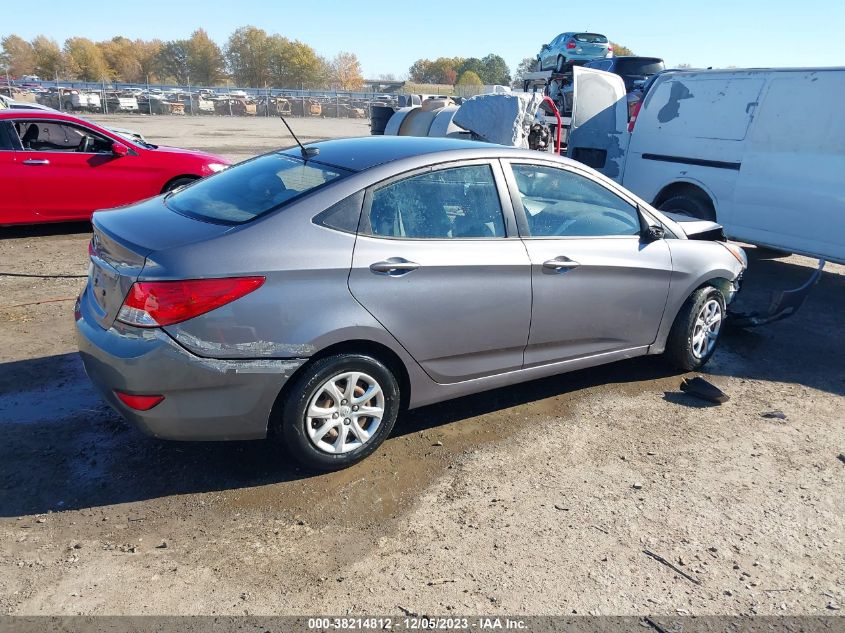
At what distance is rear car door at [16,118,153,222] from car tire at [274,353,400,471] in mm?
6406

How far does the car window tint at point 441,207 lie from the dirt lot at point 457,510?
120cm

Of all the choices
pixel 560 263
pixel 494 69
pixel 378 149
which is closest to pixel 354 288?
pixel 378 149

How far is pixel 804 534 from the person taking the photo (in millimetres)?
3250

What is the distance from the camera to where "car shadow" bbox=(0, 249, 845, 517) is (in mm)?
3402

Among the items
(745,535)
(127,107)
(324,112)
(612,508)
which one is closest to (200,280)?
(612,508)

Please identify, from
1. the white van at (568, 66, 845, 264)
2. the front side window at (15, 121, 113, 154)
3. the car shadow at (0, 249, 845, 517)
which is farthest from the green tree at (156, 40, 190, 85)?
the car shadow at (0, 249, 845, 517)

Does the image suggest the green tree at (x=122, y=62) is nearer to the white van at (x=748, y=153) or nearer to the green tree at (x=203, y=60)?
the green tree at (x=203, y=60)

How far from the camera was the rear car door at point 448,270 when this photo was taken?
3.49 meters

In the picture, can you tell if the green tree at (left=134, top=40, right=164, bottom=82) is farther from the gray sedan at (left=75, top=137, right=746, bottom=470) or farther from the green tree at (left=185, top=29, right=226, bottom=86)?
the gray sedan at (left=75, top=137, right=746, bottom=470)

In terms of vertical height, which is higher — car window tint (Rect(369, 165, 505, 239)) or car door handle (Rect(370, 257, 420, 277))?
car window tint (Rect(369, 165, 505, 239))

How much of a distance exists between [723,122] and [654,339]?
3.93m

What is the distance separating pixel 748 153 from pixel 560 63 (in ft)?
47.5

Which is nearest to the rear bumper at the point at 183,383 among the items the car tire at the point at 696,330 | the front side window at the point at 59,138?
the car tire at the point at 696,330

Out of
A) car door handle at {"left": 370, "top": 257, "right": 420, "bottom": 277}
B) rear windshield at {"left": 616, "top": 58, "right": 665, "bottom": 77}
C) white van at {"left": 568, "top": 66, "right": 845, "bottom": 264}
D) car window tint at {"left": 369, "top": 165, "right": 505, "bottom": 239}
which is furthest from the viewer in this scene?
rear windshield at {"left": 616, "top": 58, "right": 665, "bottom": 77}
